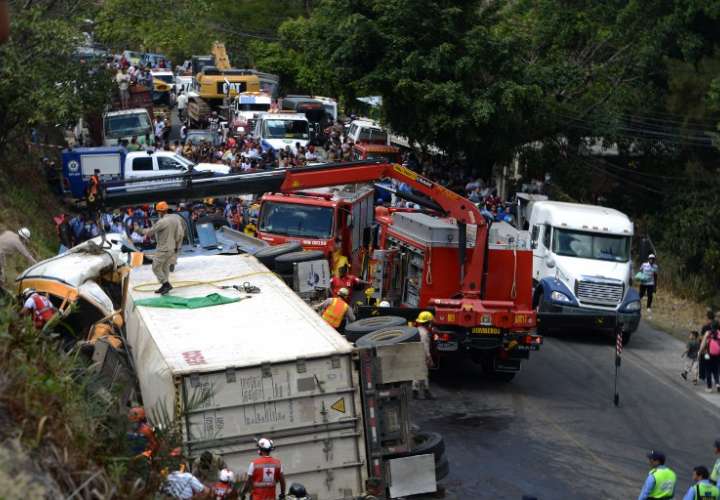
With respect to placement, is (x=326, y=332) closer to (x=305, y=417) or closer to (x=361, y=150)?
(x=305, y=417)

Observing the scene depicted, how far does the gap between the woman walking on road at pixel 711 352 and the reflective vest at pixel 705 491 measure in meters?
9.46

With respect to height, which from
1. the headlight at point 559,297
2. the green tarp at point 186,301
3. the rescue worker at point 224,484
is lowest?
the headlight at point 559,297

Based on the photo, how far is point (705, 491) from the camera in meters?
13.2

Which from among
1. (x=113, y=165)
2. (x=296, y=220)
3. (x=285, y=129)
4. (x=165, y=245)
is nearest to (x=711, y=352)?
(x=296, y=220)

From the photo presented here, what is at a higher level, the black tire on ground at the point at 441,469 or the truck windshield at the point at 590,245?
the truck windshield at the point at 590,245

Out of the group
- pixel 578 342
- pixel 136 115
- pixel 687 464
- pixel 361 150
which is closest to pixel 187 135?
pixel 136 115

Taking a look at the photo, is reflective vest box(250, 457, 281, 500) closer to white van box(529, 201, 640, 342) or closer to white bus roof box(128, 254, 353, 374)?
white bus roof box(128, 254, 353, 374)

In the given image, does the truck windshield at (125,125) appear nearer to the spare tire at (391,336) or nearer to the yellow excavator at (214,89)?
the yellow excavator at (214,89)

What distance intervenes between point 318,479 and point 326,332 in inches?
74.5

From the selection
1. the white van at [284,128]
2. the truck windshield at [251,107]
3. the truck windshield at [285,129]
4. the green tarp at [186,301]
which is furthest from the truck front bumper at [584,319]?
the truck windshield at [251,107]

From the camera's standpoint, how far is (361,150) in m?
42.8

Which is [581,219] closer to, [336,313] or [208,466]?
[336,313]

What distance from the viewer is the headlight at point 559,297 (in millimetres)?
26047

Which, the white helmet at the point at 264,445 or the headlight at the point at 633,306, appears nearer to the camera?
the white helmet at the point at 264,445
